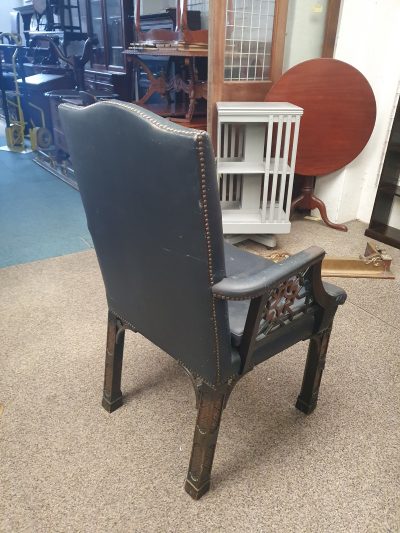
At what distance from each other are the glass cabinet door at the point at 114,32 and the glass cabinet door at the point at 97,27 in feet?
0.50

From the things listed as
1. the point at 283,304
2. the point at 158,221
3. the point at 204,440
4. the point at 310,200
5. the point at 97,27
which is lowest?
the point at 310,200

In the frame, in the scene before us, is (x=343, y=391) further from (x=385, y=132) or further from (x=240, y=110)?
(x=385, y=132)

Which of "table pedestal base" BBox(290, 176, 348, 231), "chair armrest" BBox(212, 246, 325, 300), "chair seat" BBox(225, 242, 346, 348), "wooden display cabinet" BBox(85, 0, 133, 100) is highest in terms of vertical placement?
"wooden display cabinet" BBox(85, 0, 133, 100)

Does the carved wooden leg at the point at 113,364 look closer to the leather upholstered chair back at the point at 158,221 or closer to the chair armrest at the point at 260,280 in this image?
the leather upholstered chair back at the point at 158,221

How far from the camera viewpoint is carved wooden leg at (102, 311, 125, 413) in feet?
4.66

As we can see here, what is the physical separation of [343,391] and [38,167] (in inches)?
154

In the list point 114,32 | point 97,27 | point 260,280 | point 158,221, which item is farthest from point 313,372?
point 97,27

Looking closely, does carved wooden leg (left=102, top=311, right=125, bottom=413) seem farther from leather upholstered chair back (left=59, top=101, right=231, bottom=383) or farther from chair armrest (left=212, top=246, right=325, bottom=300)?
chair armrest (left=212, top=246, right=325, bottom=300)

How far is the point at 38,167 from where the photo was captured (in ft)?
14.9

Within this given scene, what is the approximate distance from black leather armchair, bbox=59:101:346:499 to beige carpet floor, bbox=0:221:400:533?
14cm

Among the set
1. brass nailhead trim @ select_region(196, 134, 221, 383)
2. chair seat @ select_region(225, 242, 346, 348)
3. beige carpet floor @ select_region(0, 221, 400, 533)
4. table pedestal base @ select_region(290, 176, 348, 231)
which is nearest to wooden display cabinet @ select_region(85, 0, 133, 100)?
table pedestal base @ select_region(290, 176, 348, 231)

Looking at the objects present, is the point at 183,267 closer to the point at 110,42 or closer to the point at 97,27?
the point at 110,42

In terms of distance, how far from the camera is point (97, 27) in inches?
177

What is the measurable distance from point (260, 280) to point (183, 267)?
17 centimetres
